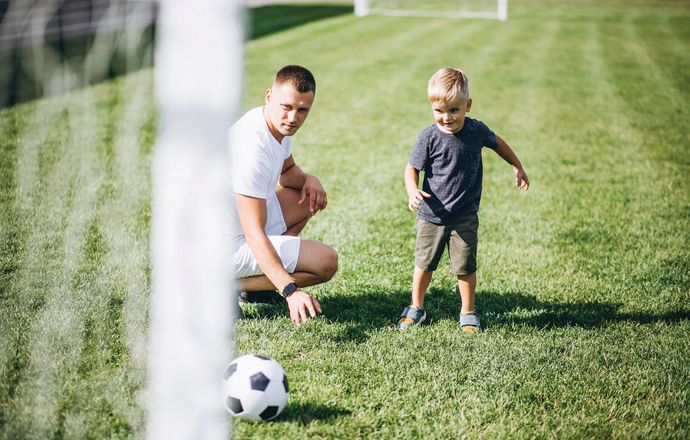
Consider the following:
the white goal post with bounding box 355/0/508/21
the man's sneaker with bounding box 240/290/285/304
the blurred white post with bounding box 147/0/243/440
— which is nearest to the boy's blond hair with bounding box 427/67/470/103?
the blurred white post with bounding box 147/0/243/440

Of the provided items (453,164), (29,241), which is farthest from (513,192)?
(29,241)

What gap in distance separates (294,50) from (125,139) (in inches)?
282

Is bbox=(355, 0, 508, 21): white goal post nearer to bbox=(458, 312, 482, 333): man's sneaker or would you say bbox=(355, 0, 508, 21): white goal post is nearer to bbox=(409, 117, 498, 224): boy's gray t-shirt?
bbox=(409, 117, 498, 224): boy's gray t-shirt

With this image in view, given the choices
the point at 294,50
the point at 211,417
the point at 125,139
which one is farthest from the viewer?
the point at 294,50

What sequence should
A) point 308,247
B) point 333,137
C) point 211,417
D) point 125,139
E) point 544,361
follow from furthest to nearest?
point 333,137, point 125,139, point 308,247, point 544,361, point 211,417

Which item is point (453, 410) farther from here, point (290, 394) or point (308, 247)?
point (308, 247)

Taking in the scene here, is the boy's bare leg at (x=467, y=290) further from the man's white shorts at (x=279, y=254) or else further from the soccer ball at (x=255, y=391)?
the soccer ball at (x=255, y=391)

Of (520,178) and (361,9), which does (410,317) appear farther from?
(361,9)

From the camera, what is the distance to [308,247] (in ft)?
11.2

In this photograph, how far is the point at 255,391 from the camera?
2.54 metres

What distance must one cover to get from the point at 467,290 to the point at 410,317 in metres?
0.34

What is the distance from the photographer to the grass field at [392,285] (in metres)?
2.72

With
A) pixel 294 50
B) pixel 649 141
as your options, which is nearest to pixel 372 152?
pixel 649 141

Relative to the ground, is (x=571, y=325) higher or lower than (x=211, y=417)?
lower
